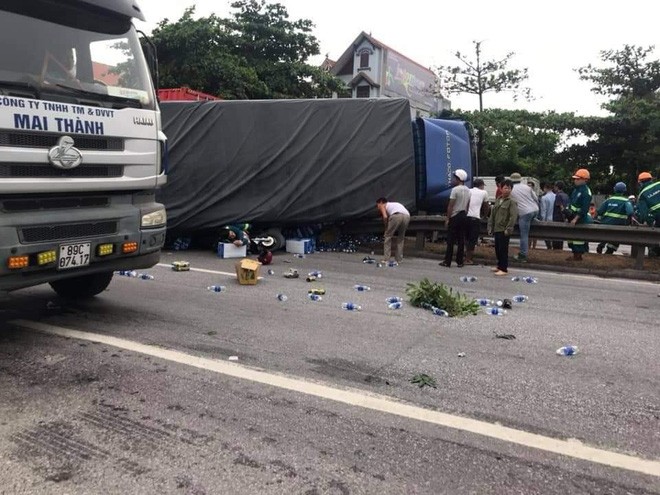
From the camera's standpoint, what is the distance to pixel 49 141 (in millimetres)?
4102

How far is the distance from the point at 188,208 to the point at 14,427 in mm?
7458

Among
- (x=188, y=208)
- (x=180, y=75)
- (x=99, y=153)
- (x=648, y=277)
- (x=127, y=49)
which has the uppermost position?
(x=180, y=75)

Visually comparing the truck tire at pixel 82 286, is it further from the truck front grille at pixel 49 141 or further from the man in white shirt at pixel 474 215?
the man in white shirt at pixel 474 215

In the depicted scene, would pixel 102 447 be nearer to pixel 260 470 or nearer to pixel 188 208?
pixel 260 470

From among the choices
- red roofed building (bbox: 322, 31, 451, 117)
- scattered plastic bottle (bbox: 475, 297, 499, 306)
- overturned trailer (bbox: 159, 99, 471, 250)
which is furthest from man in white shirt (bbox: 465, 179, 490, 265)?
red roofed building (bbox: 322, 31, 451, 117)

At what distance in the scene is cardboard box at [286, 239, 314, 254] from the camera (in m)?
10.6

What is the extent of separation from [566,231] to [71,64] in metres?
8.61

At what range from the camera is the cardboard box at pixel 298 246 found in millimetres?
10594

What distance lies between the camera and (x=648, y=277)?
930cm

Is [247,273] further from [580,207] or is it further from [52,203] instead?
[580,207]

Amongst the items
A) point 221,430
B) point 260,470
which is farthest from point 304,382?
point 260,470

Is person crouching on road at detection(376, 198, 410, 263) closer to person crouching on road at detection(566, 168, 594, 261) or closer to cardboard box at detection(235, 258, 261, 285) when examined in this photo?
person crouching on road at detection(566, 168, 594, 261)

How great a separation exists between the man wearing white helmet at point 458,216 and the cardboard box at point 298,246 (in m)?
2.50

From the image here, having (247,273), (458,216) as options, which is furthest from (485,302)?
(458,216)
